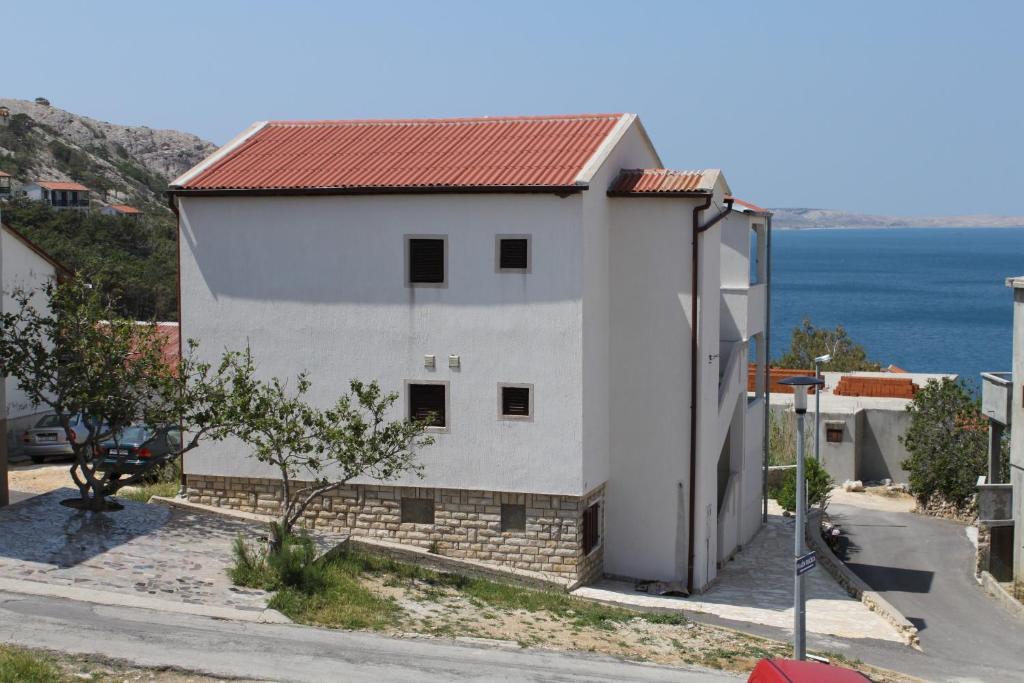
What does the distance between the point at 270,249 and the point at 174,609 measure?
9430 millimetres

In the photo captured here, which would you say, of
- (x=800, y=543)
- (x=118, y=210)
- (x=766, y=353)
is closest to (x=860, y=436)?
(x=766, y=353)

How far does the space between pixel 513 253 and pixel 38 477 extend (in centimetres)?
1472

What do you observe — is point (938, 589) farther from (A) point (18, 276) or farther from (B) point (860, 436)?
(A) point (18, 276)

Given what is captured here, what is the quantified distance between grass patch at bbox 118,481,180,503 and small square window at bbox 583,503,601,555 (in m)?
9.28

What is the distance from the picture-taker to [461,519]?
24812 millimetres

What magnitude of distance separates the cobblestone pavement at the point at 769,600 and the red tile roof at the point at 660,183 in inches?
328

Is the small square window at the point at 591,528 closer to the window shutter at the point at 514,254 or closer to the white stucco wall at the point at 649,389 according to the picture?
the white stucco wall at the point at 649,389

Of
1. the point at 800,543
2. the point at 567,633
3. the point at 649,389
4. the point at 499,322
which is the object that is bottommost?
the point at 567,633

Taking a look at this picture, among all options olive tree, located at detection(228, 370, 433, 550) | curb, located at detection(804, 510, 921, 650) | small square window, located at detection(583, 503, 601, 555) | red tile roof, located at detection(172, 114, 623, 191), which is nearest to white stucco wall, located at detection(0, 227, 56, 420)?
red tile roof, located at detection(172, 114, 623, 191)

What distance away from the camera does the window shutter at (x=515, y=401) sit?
24.4 m

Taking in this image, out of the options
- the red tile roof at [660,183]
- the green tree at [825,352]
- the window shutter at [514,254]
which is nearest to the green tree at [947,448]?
the red tile roof at [660,183]

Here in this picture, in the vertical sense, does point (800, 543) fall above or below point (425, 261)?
below

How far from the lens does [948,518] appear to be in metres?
38.0

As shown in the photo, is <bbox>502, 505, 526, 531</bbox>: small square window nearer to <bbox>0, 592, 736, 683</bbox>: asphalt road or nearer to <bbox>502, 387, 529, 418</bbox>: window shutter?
<bbox>502, 387, 529, 418</bbox>: window shutter
